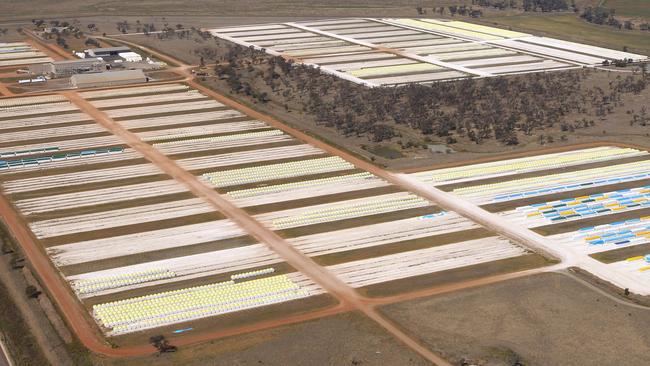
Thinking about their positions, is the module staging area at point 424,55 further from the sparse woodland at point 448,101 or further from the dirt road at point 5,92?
the dirt road at point 5,92

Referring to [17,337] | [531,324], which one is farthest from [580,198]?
[17,337]

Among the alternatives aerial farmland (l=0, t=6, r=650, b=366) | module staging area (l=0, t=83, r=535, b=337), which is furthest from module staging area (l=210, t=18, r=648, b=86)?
module staging area (l=0, t=83, r=535, b=337)

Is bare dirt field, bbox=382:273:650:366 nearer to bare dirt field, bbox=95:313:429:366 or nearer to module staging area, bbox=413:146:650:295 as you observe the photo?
bare dirt field, bbox=95:313:429:366

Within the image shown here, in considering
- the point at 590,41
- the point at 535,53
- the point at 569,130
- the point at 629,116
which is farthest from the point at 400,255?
the point at 590,41

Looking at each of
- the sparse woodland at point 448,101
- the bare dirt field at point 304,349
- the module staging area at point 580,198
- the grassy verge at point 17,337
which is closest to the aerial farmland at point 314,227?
the bare dirt field at point 304,349

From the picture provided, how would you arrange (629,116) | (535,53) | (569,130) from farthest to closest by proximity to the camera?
(535,53), (629,116), (569,130)

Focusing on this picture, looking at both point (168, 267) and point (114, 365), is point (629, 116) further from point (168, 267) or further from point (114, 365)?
point (114, 365)
